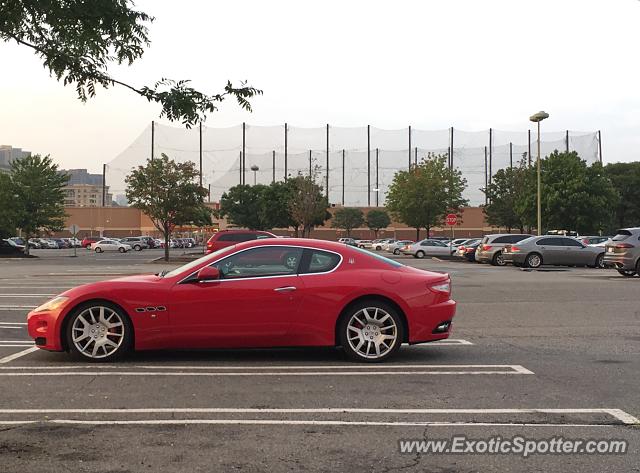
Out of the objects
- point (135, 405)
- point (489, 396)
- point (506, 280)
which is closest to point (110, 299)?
point (135, 405)

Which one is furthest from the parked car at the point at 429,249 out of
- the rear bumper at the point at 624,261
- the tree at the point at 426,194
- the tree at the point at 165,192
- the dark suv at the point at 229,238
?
the rear bumper at the point at 624,261

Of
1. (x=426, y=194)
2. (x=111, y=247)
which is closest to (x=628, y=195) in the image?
(x=426, y=194)

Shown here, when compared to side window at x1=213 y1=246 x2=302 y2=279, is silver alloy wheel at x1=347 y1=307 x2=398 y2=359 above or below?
below

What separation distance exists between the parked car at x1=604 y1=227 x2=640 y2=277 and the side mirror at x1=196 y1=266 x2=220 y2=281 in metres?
17.5

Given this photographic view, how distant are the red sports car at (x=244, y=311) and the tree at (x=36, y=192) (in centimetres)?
4455

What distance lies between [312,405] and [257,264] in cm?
224

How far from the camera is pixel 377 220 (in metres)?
96.4

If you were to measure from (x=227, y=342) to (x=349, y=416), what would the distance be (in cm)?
235

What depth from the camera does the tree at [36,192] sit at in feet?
160

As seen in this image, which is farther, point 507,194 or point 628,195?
point 628,195


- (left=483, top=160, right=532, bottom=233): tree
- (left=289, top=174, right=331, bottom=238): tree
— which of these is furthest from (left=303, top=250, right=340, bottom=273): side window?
(left=289, top=174, right=331, bottom=238): tree

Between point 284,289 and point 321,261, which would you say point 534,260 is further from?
point 284,289

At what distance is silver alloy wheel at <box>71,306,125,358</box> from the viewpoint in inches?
281

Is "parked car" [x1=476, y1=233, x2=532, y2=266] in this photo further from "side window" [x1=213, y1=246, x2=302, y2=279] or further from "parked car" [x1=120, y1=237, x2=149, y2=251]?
"parked car" [x1=120, y1=237, x2=149, y2=251]
